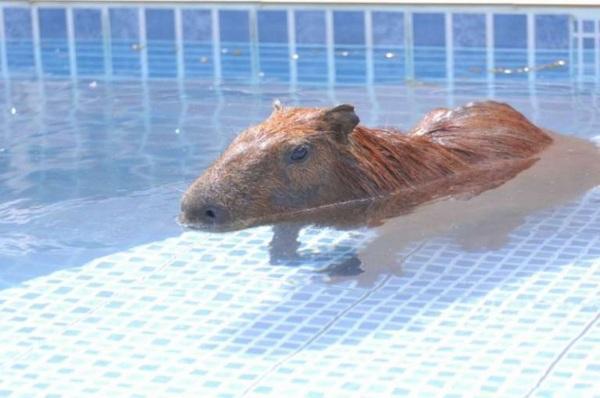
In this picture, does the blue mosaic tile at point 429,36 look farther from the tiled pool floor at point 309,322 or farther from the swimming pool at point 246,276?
the tiled pool floor at point 309,322

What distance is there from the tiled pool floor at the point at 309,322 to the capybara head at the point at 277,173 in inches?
6.9

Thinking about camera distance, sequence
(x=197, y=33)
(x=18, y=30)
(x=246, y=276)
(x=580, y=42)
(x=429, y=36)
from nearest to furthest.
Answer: (x=246, y=276)
(x=580, y=42)
(x=429, y=36)
(x=197, y=33)
(x=18, y=30)

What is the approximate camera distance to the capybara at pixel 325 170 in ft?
23.5

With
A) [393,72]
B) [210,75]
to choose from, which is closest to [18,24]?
[210,75]

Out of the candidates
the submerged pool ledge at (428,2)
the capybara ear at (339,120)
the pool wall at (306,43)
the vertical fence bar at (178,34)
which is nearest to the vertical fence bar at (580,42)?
the pool wall at (306,43)

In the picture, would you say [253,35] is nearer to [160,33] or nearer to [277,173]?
[160,33]

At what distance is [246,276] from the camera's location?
641cm

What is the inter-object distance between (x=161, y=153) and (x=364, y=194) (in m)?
1.86

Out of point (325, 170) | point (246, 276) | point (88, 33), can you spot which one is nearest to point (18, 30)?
point (88, 33)

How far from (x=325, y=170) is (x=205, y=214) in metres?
0.69

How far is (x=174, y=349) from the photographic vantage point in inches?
218

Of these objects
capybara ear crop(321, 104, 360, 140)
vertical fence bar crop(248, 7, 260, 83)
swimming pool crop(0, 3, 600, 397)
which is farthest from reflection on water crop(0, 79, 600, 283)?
vertical fence bar crop(248, 7, 260, 83)

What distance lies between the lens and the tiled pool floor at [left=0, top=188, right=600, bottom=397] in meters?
5.20

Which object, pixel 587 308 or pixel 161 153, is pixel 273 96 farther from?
pixel 587 308
